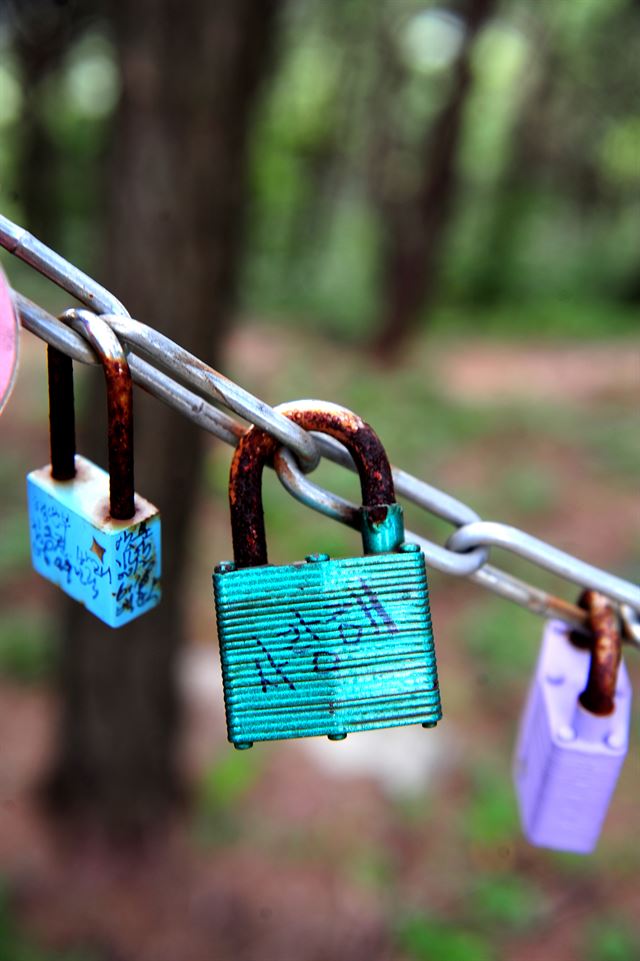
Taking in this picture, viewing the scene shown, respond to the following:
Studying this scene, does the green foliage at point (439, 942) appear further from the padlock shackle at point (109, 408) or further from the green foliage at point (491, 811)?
the padlock shackle at point (109, 408)

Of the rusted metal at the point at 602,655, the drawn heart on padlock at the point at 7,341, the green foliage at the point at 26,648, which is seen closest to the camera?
the drawn heart on padlock at the point at 7,341

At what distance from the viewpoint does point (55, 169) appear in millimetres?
15875

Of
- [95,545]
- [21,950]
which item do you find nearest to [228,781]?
[21,950]

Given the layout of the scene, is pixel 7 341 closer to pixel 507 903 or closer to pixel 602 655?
pixel 602 655

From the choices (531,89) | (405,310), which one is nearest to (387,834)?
(405,310)

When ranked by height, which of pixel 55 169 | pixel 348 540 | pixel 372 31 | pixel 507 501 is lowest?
pixel 348 540

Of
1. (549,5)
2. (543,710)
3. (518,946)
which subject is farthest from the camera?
(549,5)

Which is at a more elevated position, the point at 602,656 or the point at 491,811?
the point at 491,811

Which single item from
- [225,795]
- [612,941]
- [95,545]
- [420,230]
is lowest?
[612,941]

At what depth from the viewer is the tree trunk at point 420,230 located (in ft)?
37.1

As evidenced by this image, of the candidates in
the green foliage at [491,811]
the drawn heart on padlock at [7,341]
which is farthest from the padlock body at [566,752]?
the green foliage at [491,811]

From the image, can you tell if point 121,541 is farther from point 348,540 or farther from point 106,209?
point 348,540

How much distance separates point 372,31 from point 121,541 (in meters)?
21.5

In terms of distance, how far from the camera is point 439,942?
157 inches
